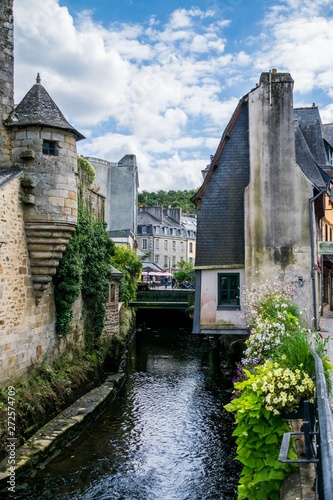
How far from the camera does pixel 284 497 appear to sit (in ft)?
16.1

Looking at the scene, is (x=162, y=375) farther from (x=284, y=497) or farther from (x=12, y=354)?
(x=284, y=497)

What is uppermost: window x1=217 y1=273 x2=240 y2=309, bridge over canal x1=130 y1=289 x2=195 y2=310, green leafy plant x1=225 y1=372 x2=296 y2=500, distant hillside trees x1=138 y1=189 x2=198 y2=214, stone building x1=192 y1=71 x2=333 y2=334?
distant hillside trees x1=138 y1=189 x2=198 y2=214

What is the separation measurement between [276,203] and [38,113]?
26.7 ft

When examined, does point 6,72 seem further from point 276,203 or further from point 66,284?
point 276,203

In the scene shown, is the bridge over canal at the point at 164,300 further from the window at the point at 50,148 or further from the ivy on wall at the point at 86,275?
the window at the point at 50,148

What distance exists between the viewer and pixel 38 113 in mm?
13180

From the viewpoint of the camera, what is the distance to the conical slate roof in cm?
1305

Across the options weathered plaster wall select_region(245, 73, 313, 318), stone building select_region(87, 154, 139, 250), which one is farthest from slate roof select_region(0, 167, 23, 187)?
stone building select_region(87, 154, 139, 250)

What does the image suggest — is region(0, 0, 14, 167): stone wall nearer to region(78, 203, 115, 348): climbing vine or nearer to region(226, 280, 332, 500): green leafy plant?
region(78, 203, 115, 348): climbing vine

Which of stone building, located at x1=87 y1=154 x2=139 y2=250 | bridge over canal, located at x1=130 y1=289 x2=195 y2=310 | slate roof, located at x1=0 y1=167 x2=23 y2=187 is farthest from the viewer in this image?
stone building, located at x1=87 y1=154 x2=139 y2=250

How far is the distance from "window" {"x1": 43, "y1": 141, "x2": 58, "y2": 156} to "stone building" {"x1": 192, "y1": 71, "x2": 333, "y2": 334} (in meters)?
5.79

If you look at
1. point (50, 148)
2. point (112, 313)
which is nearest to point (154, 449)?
point (50, 148)

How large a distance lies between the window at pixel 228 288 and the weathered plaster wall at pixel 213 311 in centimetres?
15

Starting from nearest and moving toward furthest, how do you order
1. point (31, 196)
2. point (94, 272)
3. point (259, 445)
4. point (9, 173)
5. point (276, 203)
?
point (259, 445) → point (9, 173) → point (31, 196) → point (276, 203) → point (94, 272)
